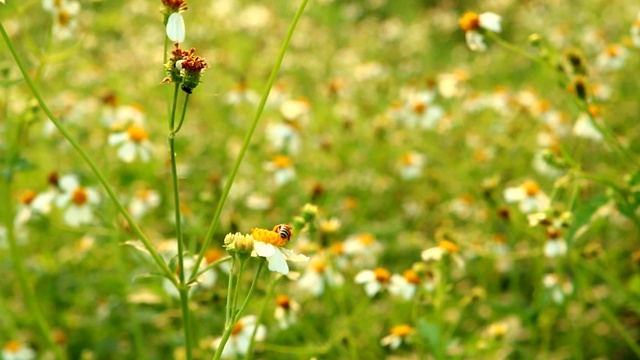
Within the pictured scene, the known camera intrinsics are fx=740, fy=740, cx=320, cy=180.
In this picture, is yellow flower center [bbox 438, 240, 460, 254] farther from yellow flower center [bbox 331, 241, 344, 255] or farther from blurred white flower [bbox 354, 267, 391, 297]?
yellow flower center [bbox 331, 241, 344, 255]

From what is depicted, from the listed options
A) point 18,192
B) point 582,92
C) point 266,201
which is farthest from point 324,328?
point 18,192

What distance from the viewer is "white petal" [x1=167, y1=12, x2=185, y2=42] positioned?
1.14 meters

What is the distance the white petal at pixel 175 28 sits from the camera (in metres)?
1.14

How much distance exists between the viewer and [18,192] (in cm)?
326

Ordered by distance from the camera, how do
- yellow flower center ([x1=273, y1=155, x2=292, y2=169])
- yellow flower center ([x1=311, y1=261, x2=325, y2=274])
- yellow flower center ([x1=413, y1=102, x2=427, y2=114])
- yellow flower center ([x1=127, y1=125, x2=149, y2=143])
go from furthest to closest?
yellow flower center ([x1=413, y1=102, x2=427, y2=114]) < yellow flower center ([x1=273, y1=155, x2=292, y2=169]) < yellow flower center ([x1=127, y1=125, x2=149, y2=143]) < yellow flower center ([x1=311, y1=261, x2=325, y2=274])

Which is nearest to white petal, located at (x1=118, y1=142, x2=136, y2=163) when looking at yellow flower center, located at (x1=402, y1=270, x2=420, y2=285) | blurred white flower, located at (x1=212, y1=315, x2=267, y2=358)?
blurred white flower, located at (x1=212, y1=315, x2=267, y2=358)

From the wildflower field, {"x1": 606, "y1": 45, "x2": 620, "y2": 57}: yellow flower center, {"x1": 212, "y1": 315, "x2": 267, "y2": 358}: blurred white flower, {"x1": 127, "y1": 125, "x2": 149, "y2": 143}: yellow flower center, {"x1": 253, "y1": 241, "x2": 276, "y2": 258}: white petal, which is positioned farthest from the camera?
{"x1": 606, "y1": 45, "x2": 620, "y2": 57}: yellow flower center

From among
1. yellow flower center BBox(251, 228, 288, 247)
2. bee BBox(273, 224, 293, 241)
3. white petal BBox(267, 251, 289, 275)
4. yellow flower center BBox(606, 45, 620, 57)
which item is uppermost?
yellow flower center BBox(606, 45, 620, 57)

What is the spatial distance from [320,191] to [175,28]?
1287 mm

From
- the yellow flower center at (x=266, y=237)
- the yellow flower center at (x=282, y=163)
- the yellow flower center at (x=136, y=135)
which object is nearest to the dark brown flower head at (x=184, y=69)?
the yellow flower center at (x=266, y=237)

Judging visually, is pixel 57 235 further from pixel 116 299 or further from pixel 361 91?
pixel 361 91

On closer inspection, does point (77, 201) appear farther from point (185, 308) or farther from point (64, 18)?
point (185, 308)

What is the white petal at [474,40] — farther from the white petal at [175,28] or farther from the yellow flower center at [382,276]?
the white petal at [175,28]

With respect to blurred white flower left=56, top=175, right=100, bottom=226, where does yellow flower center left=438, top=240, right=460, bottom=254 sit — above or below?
below
